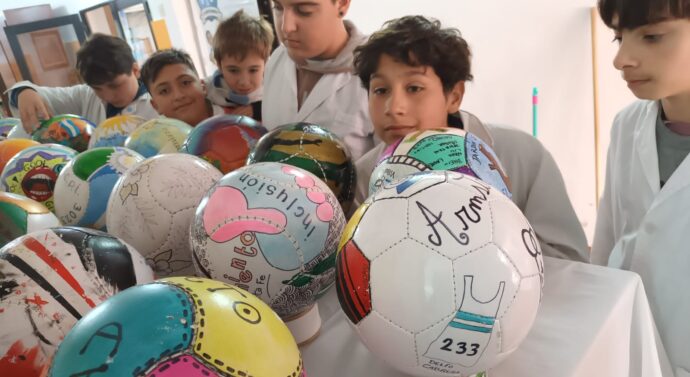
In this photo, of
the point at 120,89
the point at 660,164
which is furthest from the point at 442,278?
the point at 120,89

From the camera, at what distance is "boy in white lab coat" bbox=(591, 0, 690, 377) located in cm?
102

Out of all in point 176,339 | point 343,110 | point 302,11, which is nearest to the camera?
point 176,339

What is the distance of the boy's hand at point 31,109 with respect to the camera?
7.52 ft

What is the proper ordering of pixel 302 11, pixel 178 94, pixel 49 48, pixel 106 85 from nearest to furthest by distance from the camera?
pixel 302 11, pixel 178 94, pixel 106 85, pixel 49 48

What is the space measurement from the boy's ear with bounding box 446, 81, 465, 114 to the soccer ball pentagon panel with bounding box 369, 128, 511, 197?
330 mm

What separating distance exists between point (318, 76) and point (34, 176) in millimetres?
925

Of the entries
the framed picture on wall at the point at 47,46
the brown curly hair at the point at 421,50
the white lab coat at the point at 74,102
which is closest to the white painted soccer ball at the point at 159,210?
the brown curly hair at the point at 421,50

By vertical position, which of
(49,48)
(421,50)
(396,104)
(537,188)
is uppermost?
(49,48)

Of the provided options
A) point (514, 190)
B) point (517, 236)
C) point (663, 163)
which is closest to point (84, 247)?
point (517, 236)

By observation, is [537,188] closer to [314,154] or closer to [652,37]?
[652,37]

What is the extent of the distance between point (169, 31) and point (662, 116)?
3573 millimetres

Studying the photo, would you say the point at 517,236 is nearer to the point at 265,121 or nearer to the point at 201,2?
the point at 265,121

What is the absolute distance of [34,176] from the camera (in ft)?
4.46

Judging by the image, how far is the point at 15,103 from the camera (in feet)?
8.57
